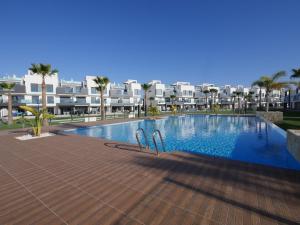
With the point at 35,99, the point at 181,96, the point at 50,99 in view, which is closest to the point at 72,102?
the point at 50,99

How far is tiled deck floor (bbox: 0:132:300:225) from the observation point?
3.10 metres

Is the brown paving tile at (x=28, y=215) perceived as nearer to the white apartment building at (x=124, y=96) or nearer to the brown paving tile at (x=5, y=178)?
the brown paving tile at (x=5, y=178)

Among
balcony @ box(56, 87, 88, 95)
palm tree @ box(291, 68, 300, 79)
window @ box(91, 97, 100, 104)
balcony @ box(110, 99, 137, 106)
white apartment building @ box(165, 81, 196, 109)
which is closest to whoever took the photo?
palm tree @ box(291, 68, 300, 79)

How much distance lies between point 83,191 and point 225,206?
3139mm

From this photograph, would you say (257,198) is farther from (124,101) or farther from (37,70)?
(124,101)

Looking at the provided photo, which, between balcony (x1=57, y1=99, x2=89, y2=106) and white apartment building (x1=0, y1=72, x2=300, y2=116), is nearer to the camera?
white apartment building (x1=0, y1=72, x2=300, y2=116)

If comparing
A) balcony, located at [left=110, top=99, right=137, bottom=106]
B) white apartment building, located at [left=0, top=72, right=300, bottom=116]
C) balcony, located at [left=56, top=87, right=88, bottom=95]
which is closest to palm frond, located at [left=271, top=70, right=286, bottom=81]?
white apartment building, located at [left=0, top=72, right=300, bottom=116]

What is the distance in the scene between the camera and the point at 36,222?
305cm

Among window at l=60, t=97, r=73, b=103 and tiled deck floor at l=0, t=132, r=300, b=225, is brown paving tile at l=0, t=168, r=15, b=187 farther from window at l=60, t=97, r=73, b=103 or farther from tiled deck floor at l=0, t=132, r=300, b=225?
window at l=60, t=97, r=73, b=103

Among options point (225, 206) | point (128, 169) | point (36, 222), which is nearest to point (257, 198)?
point (225, 206)

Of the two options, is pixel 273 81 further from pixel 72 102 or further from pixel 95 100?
pixel 72 102

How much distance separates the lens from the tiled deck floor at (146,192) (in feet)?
10.2

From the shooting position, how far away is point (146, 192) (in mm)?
3980

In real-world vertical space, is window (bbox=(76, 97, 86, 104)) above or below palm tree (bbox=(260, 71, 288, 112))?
below
